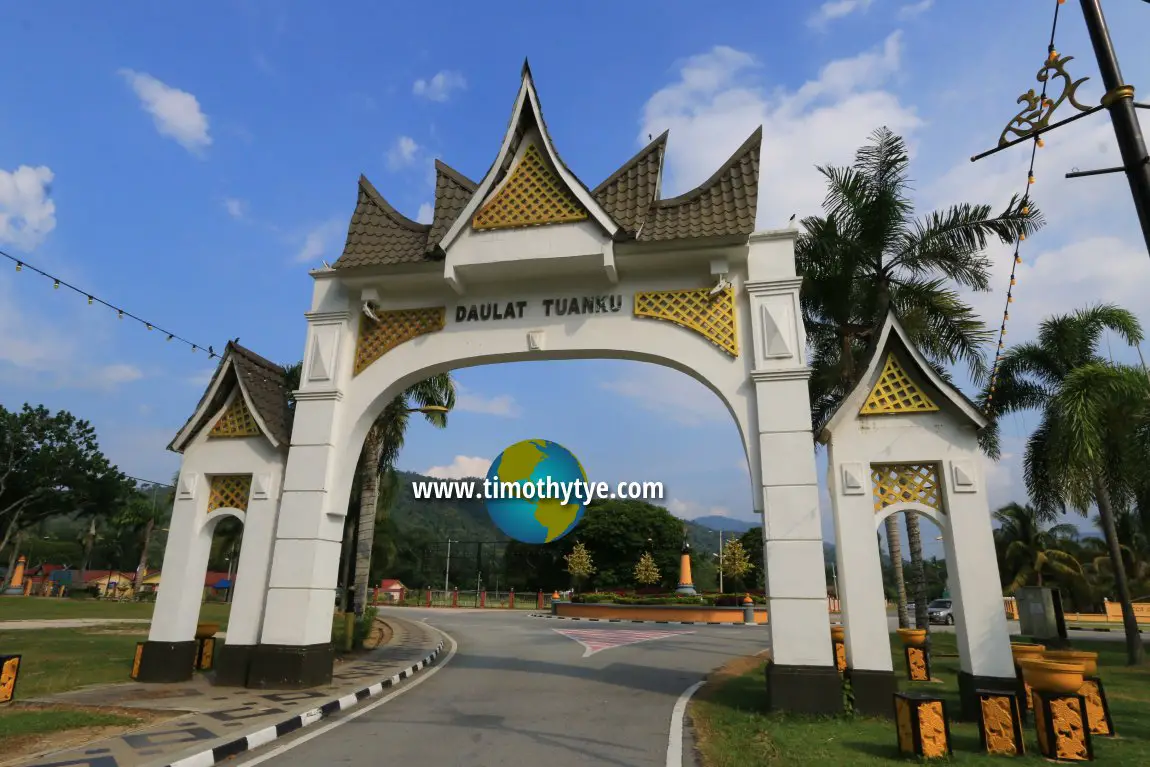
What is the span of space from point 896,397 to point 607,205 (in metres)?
5.00

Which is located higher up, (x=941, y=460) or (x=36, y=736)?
(x=941, y=460)

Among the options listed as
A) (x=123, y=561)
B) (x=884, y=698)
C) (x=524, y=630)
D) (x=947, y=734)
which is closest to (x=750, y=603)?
(x=524, y=630)

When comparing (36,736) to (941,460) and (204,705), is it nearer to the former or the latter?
(204,705)

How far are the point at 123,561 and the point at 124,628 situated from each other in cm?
6357

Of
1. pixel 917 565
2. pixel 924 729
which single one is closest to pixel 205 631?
pixel 924 729

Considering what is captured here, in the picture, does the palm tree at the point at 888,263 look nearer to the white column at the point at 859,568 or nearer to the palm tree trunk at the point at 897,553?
the palm tree trunk at the point at 897,553

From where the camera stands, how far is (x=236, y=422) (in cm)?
1066

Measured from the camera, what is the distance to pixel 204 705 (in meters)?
8.06

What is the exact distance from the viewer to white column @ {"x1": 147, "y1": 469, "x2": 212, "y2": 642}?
989 centimetres

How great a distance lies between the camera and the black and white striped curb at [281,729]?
226 inches

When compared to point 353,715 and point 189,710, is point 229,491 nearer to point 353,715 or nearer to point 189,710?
point 189,710

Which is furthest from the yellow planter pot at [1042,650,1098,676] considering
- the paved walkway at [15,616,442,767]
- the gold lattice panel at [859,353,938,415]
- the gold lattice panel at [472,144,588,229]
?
the paved walkway at [15,616,442,767]

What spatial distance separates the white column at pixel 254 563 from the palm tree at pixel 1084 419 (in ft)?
38.6

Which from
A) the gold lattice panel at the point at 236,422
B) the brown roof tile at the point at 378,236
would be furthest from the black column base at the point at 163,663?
the brown roof tile at the point at 378,236
